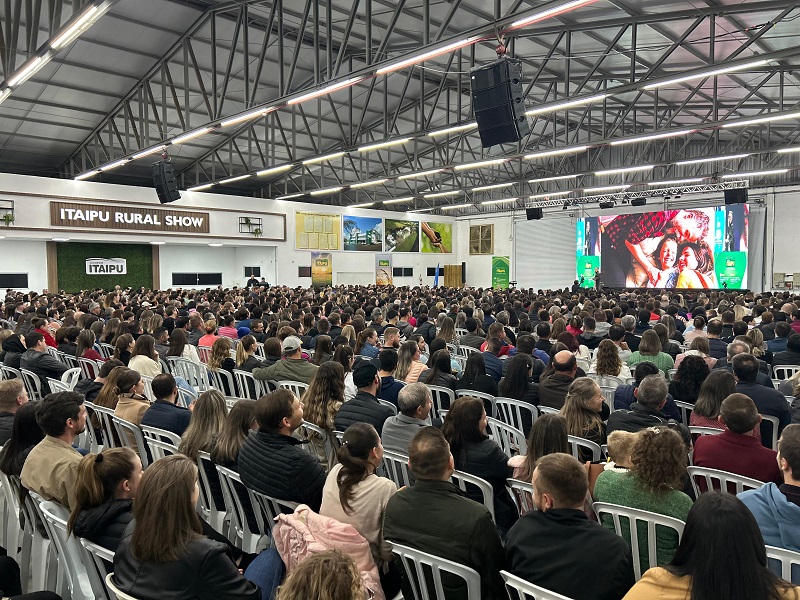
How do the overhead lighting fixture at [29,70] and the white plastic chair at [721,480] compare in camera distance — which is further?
the overhead lighting fixture at [29,70]

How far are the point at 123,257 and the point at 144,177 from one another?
3.27 m

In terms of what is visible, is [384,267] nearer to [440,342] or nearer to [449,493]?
[440,342]

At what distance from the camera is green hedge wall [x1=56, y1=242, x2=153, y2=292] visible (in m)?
20.6

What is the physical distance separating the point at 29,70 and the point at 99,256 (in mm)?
14419

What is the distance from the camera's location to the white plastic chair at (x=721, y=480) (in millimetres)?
2885

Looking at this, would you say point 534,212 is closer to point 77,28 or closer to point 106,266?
point 106,266

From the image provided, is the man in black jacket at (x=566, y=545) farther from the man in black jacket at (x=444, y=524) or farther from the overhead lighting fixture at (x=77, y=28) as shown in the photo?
the overhead lighting fixture at (x=77, y=28)

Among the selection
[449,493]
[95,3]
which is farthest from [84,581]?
[95,3]

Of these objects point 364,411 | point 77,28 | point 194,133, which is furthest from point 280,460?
point 194,133

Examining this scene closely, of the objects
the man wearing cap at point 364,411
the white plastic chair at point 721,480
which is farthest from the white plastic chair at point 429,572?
the man wearing cap at point 364,411

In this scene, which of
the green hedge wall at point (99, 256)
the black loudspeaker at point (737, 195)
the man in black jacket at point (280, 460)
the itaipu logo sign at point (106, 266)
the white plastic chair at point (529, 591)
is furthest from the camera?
the itaipu logo sign at point (106, 266)

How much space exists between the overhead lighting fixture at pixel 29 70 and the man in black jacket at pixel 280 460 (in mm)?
7734

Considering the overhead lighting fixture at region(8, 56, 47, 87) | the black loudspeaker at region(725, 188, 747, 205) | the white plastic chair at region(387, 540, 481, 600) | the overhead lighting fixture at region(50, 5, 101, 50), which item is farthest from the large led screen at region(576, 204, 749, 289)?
the white plastic chair at region(387, 540, 481, 600)

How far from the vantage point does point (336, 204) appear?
1132 inches
